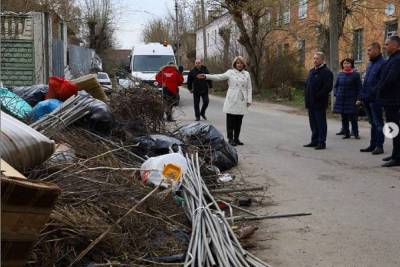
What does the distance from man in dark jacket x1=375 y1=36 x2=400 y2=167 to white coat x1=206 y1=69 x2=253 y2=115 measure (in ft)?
9.32

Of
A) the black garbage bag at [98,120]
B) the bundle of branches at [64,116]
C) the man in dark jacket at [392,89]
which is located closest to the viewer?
the bundle of branches at [64,116]

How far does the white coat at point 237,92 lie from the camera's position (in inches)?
424

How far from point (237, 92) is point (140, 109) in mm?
2451

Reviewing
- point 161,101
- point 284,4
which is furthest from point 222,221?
point 284,4

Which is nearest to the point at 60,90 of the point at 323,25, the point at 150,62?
the point at 150,62

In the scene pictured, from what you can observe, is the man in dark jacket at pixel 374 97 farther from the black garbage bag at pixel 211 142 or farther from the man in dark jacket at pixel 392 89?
the black garbage bag at pixel 211 142

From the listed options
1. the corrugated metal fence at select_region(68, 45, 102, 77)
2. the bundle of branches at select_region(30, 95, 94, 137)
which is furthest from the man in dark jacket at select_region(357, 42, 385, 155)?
the corrugated metal fence at select_region(68, 45, 102, 77)

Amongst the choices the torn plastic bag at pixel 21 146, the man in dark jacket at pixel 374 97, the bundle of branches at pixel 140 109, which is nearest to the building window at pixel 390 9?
the man in dark jacket at pixel 374 97

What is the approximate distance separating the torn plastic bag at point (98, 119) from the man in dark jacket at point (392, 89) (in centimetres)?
408

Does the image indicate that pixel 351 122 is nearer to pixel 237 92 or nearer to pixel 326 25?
pixel 237 92

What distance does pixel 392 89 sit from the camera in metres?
8.51

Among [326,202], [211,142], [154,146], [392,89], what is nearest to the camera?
[326,202]

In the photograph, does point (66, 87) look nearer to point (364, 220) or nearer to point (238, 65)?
point (238, 65)

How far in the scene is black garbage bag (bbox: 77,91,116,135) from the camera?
748cm
